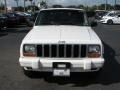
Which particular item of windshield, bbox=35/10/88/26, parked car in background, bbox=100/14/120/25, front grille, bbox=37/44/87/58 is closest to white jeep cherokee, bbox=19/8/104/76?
front grille, bbox=37/44/87/58

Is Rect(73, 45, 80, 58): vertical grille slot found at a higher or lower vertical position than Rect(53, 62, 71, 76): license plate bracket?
higher

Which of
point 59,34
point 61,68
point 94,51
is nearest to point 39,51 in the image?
point 61,68

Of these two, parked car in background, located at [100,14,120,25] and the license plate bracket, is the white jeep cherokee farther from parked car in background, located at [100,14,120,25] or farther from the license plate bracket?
parked car in background, located at [100,14,120,25]

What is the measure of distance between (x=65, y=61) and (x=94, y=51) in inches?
27.0

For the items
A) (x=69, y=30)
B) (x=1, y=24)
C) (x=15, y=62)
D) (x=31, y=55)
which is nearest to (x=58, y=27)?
(x=69, y=30)

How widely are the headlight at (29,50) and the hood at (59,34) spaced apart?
0.38 ft

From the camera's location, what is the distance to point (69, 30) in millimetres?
8031

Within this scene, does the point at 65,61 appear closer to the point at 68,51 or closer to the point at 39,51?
the point at 68,51

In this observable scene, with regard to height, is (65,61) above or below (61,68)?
above

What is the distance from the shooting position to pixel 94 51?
7.07m

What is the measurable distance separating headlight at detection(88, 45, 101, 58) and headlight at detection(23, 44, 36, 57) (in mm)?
1221

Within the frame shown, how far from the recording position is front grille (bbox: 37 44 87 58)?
696 cm

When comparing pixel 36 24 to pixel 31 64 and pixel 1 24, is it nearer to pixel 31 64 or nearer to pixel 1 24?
pixel 31 64

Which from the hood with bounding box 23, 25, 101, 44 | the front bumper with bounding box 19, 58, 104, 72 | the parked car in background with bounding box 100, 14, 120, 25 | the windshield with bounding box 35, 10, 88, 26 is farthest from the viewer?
the parked car in background with bounding box 100, 14, 120, 25
